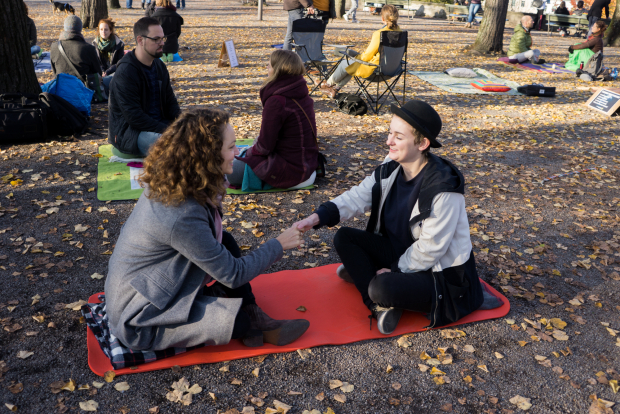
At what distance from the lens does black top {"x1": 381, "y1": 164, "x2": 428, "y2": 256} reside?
3.05 metres

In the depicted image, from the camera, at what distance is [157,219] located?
7.75ft

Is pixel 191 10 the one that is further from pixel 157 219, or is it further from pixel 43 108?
Answer: pixel 157 219

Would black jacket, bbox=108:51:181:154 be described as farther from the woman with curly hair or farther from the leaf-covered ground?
the woman with curly hair

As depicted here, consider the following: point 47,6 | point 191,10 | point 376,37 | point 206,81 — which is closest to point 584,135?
point 376,37

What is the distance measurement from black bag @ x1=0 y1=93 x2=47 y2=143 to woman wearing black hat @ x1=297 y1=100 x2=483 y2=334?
4.67 metres

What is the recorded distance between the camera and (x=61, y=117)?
21.1ft

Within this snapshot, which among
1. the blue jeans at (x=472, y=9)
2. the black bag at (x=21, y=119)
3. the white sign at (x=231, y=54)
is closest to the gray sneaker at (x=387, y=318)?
the black bag at (x=21, y=119)

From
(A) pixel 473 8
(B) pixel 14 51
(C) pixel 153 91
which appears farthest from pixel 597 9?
(B) pixel 14 51

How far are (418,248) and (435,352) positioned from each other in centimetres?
65

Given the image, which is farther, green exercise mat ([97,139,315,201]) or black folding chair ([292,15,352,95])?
black folding chair ([292,15,352,95])

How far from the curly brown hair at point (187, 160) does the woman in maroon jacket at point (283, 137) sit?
2.46 m

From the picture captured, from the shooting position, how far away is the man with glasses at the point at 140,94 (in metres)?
5.44

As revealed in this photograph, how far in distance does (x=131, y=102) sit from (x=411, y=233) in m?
3.80

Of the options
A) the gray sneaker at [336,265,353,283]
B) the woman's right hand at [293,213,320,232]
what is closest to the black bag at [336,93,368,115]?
the gray sneaker at [336,265,353,283]
